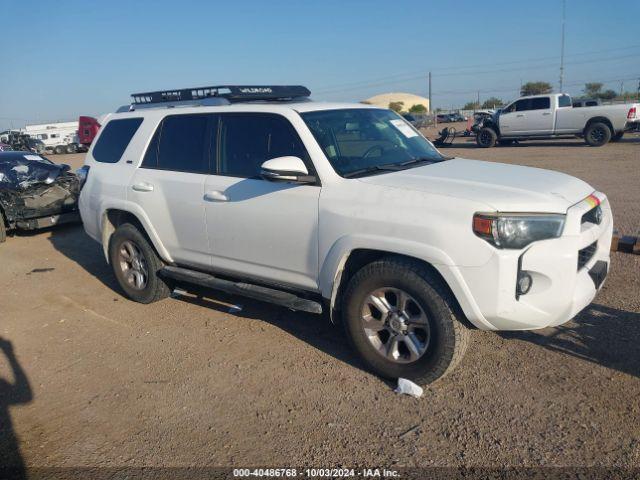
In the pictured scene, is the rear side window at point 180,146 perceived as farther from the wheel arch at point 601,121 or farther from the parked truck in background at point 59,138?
the parked truck in background at point 59,138

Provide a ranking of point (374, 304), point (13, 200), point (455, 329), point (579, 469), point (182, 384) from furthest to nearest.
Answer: point (13, 200) → point (182, 384) → point (374, 304) → point (455, 329) → point (579, 469)

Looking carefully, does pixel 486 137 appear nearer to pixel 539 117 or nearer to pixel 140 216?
pixel 539 117

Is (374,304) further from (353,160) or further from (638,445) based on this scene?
(638,445)

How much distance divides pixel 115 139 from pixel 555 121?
18384 millimetres

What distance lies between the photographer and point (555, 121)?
2000 centimetres

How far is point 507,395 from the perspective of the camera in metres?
3.47

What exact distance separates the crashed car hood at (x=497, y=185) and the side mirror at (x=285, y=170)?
462 millimetres

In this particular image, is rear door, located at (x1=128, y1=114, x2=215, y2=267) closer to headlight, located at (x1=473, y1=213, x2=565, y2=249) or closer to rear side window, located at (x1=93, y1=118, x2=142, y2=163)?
rear side window, located at (x1=93, y1=118, x2=142, y2=163)

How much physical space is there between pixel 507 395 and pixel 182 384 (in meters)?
2.29

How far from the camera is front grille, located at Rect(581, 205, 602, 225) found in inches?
137

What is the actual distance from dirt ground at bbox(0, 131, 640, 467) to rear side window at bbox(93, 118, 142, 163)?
5.39 ft

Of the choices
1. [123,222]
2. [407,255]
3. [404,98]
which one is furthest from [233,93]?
[404,98]

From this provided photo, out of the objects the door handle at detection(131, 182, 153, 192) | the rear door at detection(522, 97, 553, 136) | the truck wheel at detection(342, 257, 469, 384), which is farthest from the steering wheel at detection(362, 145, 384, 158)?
the rear door at detection(522, 97, 553, 136)

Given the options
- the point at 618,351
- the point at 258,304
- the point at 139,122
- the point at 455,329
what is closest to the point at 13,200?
the point at 139,122
